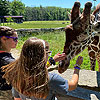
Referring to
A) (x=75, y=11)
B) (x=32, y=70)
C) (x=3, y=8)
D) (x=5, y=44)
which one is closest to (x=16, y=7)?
(x=3, y=8)

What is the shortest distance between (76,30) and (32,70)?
1485 millimetres

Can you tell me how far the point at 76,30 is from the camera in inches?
97.2

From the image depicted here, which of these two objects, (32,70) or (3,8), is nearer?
(32,70)

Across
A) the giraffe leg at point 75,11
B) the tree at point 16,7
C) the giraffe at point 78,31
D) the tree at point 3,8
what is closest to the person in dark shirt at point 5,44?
the giraffe at point 78,31

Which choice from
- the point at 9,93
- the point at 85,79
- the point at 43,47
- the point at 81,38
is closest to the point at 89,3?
the point at 81,38

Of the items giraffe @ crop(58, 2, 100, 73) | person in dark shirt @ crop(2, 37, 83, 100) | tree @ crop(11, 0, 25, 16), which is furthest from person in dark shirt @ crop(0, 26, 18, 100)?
tree @ crop(11, 0, 25, 16)

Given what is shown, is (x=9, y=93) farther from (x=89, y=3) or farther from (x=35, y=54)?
(x=89, y=3)

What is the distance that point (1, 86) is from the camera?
6.18 ft

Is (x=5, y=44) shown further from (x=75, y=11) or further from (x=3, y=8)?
(x=3, y=8)

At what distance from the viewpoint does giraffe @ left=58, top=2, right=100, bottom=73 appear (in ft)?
7.95

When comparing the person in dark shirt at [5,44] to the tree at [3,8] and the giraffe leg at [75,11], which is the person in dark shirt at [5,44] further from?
the tree at [3,8]

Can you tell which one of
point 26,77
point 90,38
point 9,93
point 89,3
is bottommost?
point 9,93

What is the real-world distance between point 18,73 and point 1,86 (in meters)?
0.73

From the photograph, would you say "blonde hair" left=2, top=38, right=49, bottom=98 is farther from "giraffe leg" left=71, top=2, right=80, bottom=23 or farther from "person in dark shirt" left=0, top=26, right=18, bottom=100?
"giraffe leg" left=71, top=2, right=80, bottom=23
